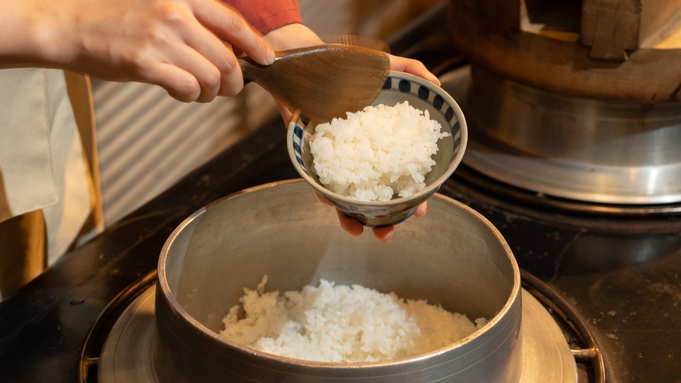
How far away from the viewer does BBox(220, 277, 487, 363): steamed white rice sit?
0.93 metres

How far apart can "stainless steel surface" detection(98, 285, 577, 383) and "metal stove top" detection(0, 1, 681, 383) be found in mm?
38

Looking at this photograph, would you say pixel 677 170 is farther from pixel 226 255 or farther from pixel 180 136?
pixel 180 136

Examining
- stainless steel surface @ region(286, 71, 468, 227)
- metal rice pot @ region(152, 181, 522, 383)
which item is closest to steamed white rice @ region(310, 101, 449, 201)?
stainless steel surface @ region(286, 71, 468, 227)

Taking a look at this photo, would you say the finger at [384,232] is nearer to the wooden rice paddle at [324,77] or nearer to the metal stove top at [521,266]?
the wooden rice paddle at [324,77]

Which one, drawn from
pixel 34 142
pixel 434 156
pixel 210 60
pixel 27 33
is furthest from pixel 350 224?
pixel 34 142

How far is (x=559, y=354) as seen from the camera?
879mm

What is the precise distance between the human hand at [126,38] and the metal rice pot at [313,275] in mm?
223

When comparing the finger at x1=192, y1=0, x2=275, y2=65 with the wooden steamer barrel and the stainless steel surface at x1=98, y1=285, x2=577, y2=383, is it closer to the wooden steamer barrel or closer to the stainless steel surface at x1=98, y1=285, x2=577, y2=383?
the stainless steel surface at x1=98, y1=285, x2=577, y2=383

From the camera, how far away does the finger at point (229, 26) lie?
0.75 meters

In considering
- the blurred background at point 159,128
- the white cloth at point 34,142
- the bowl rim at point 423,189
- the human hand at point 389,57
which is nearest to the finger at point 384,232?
the human hand at point 389,57

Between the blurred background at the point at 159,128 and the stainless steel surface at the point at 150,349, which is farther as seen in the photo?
the blurred background at the point at 159,128

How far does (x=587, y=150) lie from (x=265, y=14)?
67 cm

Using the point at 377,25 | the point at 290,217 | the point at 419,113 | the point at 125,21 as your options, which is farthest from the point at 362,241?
the point at 377,25

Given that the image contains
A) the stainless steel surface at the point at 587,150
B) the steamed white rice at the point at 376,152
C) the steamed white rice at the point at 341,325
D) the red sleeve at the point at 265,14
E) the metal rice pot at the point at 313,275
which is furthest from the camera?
the stainless steel surface at the point at 587,150
